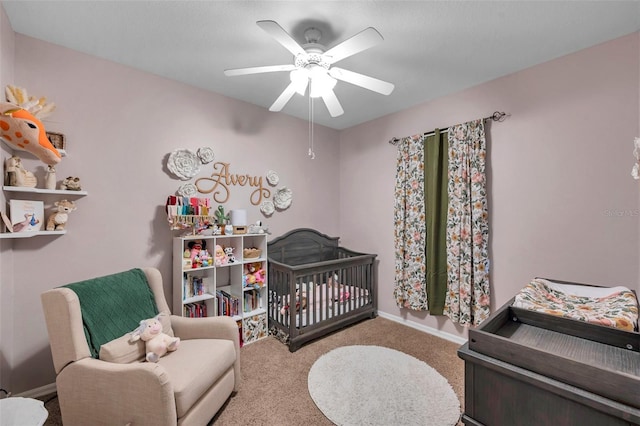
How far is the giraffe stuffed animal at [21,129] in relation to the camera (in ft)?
4.56

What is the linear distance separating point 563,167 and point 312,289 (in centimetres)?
245

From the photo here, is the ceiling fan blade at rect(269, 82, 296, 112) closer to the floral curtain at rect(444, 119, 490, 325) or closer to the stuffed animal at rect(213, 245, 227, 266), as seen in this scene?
the stuffed animal at rect(213, 245, 227, 266)

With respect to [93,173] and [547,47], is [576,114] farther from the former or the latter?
[93,173]

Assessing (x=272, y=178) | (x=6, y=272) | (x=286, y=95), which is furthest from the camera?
(x=272, y=178)

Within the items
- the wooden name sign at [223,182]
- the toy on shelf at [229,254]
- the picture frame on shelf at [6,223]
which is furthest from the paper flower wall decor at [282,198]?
the picture frame on shelf at [6,223]

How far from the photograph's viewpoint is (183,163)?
2.61 m

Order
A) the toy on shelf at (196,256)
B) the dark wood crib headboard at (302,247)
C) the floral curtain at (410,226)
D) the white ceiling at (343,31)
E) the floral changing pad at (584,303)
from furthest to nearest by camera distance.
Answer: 1. the dark wood crib headboard at (302,247)
2. the floral curtain at (410,226)
3. the toy on shelf at (196,256)
4. the white ceiling at (343,31)
5. the floral changing pad at (584,303)

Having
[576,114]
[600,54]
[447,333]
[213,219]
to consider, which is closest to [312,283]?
[213,219]

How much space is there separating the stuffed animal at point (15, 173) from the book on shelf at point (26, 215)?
0.41 feet

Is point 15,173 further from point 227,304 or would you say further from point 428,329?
point 428,329

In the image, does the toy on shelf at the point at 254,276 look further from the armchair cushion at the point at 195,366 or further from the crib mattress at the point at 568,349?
the crib mattress at the point at 568,349

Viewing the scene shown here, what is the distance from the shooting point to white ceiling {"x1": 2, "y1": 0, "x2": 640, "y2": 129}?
168 cm

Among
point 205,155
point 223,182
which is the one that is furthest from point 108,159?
point 223,182

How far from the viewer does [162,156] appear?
8.38 ft
